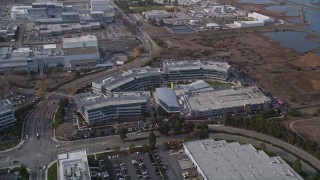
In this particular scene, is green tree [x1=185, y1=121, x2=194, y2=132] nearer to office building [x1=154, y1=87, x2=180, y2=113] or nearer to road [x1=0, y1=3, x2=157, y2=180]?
office building [x1=154, y1=87, x2=180, y2=113]

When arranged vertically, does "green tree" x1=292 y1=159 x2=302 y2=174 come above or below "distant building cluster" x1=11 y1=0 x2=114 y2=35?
below

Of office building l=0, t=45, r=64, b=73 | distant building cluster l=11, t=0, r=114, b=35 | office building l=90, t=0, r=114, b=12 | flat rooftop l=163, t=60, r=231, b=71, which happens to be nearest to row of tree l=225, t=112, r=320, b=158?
flat rooftop l=163, t=60, r=231, b=71

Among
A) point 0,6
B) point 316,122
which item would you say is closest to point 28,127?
point 316,122

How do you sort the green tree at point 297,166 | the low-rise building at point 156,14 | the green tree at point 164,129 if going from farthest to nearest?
the low-rise building at point 156,14
the green tree at point 164,129
the green tree at point 297,166

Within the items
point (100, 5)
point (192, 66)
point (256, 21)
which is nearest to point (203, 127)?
point (192, 66)

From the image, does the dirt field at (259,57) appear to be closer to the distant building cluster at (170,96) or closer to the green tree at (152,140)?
the distant building cluster at (170,96)

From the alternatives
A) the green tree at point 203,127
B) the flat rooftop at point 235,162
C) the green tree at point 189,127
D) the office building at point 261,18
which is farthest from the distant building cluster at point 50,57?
the office building at point 261,18

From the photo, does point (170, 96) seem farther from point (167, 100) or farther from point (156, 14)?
point (156, 14)
